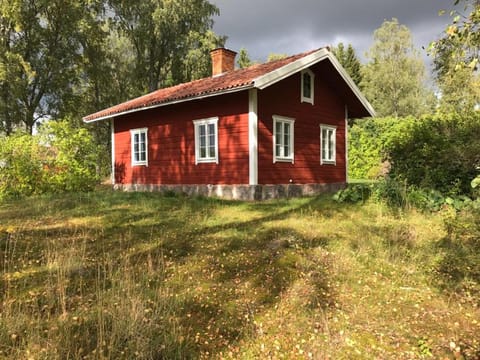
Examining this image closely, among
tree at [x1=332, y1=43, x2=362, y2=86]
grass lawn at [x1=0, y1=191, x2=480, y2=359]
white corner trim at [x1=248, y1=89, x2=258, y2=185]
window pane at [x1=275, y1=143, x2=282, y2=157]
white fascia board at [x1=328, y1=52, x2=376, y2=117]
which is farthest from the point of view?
tree at [x1=332, y1=43, x2=362, y2=86]

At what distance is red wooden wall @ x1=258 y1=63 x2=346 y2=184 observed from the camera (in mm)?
11328

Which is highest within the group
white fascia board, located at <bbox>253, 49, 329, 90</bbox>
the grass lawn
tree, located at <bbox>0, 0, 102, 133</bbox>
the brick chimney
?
tree, located at <bbox>0, 0, 102, 133</bbox>

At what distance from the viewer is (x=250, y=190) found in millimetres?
10984

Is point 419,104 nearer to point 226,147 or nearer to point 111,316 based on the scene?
point 226,147

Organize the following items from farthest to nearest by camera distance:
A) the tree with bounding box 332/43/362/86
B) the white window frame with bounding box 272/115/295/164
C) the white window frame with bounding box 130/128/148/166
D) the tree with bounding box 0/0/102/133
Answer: the tree with bounding box 332/43/362/86, the tree with bounding box 0/0/102/133, the white window frame with bounding box 130/128/148/166, the white window frame with bounding box 272/115/295/164

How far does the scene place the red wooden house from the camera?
36.4ft

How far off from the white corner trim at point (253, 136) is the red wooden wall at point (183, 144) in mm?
190

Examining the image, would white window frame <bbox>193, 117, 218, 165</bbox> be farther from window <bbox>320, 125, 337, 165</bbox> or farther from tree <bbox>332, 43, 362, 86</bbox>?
tree <bbox>332, 43, 362, 86</bbox>

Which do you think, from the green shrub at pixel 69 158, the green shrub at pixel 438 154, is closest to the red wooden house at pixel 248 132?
the green shrub at pixel 69 158

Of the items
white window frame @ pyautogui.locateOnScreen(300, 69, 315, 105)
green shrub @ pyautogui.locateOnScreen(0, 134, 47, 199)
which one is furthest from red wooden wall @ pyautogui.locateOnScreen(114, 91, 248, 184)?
green shrub @ pyautogui.locateOnScreen(0, 134, 47, 199)

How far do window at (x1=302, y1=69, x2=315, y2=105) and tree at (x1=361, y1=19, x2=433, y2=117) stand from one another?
2749 centimetres

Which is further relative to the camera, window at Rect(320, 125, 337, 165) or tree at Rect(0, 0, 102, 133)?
tree at Rect(0, 0, 102, 133)

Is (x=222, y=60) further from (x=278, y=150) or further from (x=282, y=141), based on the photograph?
(x=278, y=150)

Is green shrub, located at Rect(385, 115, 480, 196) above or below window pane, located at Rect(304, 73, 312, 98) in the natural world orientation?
below
